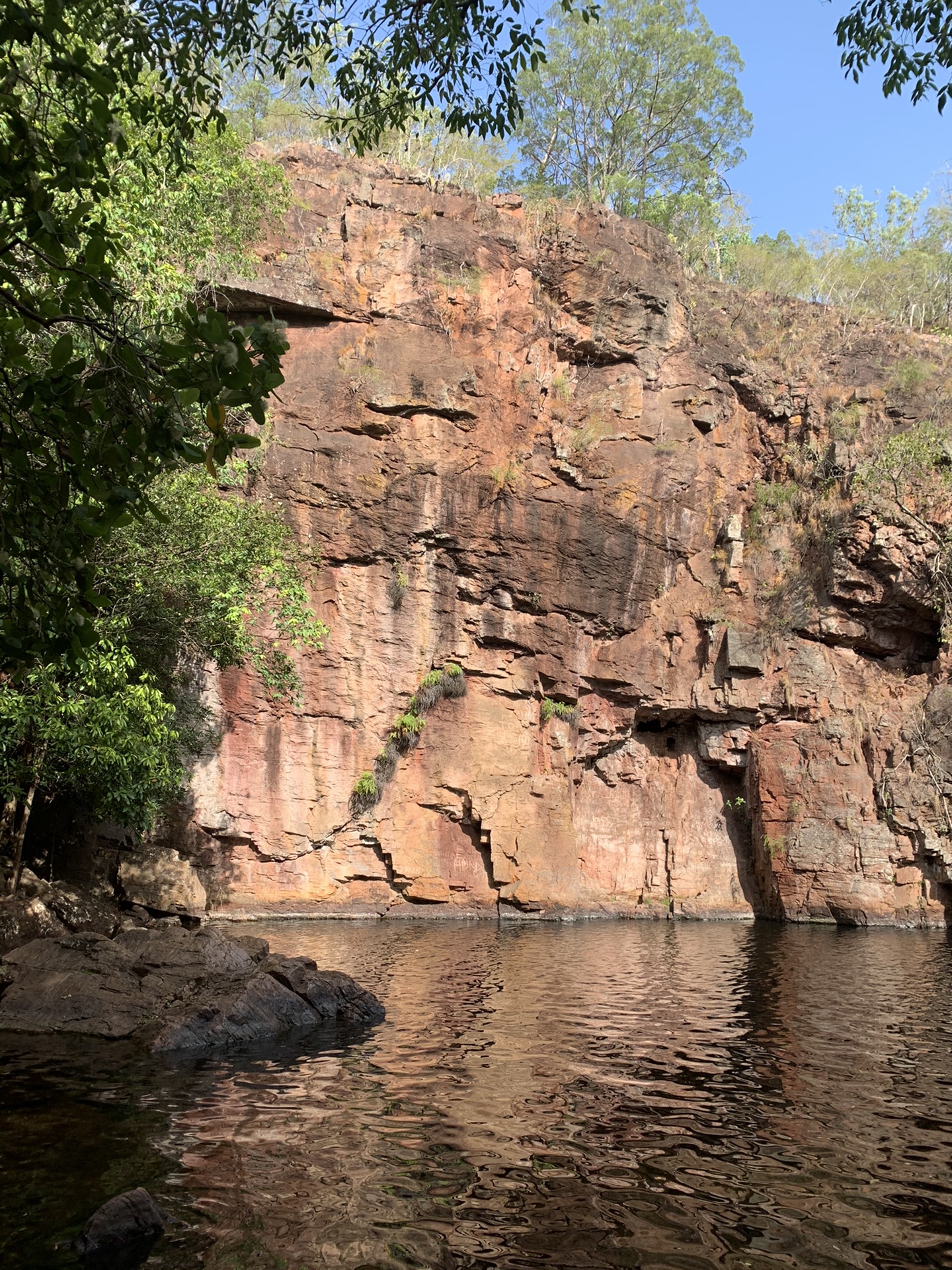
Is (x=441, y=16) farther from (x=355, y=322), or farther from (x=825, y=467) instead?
(x=825, y=467)

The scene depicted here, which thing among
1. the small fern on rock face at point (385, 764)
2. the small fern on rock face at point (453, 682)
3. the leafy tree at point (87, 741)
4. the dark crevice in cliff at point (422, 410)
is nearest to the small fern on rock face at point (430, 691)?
the small fern on rock face at point (453, 682)

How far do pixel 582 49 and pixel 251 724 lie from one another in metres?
30.4

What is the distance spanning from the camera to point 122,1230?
5402 mm

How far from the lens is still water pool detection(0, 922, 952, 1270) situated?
18.5ft

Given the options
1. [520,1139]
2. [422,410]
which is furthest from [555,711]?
[520,1139]

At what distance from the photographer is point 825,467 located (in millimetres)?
32531

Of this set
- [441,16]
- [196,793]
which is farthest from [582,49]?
[441,16]

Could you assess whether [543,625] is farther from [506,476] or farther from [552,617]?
[506,476]

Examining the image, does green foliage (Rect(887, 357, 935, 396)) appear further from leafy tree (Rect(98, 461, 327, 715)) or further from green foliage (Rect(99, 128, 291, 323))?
leafy tree (Rect(98, 461, 327, 715))

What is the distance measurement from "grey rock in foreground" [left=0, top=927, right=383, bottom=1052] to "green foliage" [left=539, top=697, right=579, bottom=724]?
15.8 metres

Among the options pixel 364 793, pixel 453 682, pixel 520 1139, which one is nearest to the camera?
pixel 520 1139

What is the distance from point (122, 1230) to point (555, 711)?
23.7 meters

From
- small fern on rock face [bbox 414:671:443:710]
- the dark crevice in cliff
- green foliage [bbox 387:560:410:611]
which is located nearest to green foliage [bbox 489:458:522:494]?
the dark crevice in cliff

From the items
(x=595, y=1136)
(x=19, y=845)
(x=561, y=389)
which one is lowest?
(x=595, y=1136)
